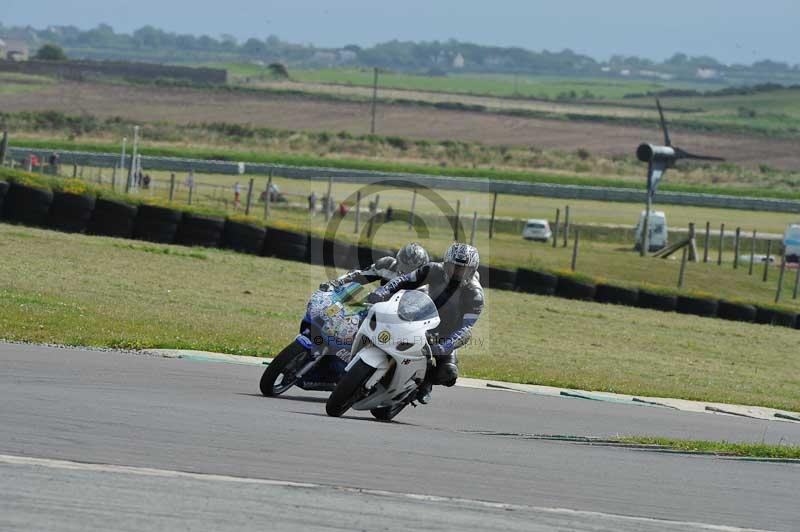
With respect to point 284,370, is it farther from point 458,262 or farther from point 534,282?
point 534,282

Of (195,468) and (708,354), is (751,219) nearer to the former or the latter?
(708,354)

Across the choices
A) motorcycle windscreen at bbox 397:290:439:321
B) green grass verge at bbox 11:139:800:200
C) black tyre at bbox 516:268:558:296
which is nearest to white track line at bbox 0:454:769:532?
motorcycle windscreen at bbox 397:290:439:321

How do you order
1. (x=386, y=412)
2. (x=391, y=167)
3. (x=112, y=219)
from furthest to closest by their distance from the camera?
1. (x=391, y=167)
2. (x=112, y=219)
3. (x=386, y=412)

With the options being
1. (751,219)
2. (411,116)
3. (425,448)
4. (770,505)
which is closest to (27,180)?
(425,448)

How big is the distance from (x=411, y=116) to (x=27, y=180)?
10732 cm

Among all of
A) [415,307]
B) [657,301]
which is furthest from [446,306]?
[657,301]

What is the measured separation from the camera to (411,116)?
133250mm

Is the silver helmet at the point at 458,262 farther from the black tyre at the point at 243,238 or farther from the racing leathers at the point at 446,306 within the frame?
the black tyre at the point at 243,238

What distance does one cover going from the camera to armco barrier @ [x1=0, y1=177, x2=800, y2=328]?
26.9 m

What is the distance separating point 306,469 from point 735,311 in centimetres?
2365

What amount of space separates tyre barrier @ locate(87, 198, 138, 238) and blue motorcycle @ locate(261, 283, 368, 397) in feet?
51.6

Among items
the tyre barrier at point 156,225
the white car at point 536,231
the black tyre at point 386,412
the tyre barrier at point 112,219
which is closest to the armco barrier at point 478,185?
the white car at point 536,231

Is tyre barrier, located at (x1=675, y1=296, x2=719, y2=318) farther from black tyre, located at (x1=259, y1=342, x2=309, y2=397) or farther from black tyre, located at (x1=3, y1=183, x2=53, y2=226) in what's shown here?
black tyre, located at (x1=259, y1=342, x2=309, y2=397)

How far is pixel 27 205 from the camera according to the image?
88.0ft
